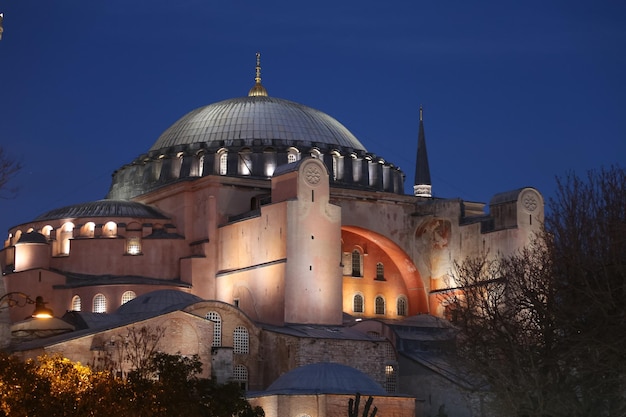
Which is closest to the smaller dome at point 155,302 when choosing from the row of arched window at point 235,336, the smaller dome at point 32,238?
the row of arched window at point 235,336

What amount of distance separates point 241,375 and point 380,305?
1538 centimetres

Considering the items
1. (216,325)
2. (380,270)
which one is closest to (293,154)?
(380,270)

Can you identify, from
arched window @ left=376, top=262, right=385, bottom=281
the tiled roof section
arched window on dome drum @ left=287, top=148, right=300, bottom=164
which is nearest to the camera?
the tiled roof section

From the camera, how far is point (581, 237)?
41.3 meters

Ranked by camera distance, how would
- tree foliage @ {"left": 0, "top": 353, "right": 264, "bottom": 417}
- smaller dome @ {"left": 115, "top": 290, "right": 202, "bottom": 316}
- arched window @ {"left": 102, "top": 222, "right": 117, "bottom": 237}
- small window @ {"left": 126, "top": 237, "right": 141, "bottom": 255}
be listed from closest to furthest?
tree foliage @ {"left": 0, "top": 353, "right": 264, "bottom": 417}, smaller dome @ {"left": 115, "top": 290, "right": 202, "bottom": 316}, small window @ {"left": 126, "top": 237, "right": 141, "bottom": 255}, arched window @ {"left": 102, "top": 222, "right": 117, "bottom": 237}

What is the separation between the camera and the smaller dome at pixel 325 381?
55.9 m

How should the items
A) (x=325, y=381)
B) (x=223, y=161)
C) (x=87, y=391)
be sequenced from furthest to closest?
(x=223, y=161)
(x=325, y=381)
(x=87, y=391)

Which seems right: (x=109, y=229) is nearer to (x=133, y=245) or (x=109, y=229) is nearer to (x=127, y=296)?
(x=133, y=245)

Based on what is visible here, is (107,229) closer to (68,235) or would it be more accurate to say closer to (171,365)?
(68,235)

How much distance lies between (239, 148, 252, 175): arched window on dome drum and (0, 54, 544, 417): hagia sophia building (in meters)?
0.07

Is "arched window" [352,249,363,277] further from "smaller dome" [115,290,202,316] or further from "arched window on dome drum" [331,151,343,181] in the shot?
"smaller dome" [115,290,202,316]

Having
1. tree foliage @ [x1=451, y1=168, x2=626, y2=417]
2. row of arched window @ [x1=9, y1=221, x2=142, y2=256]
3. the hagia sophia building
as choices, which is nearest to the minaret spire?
the hagia sophia building

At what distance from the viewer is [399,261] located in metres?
75.1

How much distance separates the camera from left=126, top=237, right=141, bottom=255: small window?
231ft
